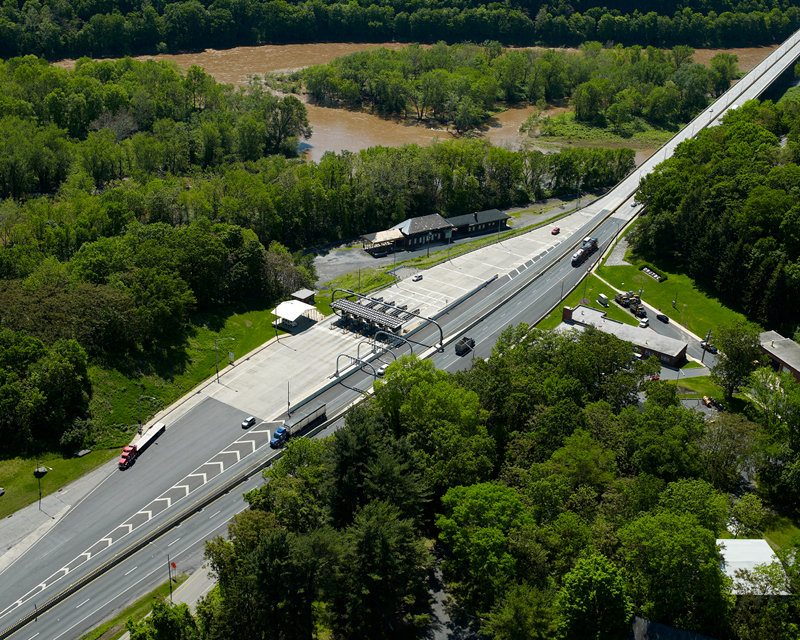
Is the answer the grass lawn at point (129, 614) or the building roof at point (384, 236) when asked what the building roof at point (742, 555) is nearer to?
the grass lawn at point (129, 614)

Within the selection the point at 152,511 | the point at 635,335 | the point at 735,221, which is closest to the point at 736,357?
the point at 635,335

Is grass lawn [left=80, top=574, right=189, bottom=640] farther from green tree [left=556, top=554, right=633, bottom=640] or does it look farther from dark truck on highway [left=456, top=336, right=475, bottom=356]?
dark truck on highway [left=456, top=336, right=475, bottom=356]

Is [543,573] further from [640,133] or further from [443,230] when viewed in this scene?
[640,133]

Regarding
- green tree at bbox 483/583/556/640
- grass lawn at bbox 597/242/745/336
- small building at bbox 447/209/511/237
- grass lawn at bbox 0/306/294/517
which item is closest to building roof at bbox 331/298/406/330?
grass lawn at bbox 0/306/294/517

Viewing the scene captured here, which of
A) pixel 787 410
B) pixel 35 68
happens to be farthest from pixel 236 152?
pixel 787 410

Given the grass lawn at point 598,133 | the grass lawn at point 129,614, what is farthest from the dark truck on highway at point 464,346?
the grass lawn at point 598,133

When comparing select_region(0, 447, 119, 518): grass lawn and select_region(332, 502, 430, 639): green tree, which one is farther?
select_region(0, 447, 119, 518): grass lawn

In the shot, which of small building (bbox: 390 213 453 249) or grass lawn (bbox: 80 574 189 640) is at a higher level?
grass lawn (bbox: 80 574 189 640)

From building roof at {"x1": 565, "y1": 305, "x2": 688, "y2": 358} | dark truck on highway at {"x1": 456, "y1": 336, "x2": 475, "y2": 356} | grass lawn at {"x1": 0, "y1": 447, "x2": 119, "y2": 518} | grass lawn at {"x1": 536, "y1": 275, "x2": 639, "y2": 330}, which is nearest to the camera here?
grass lawn at {"x1": 0, "y1": 447, "x2": 119, "y2": 518}
